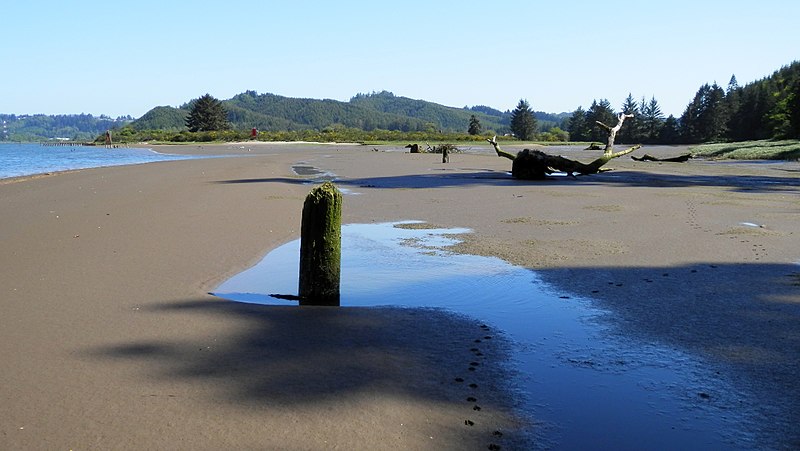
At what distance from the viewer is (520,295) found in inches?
326

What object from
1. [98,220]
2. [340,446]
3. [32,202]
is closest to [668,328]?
[340,446]

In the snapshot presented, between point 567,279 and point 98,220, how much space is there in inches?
398

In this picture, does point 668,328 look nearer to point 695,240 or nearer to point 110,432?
point 110,432

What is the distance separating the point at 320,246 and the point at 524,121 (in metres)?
138

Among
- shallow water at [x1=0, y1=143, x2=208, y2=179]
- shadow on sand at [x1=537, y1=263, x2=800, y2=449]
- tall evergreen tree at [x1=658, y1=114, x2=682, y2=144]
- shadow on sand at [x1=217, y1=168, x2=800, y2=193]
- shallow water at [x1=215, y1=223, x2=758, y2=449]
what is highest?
tall evergreen tree at [x1=658, y1=114, x2=682, y2=144]

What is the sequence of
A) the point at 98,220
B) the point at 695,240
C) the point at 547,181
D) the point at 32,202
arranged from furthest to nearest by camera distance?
1. the point at 547,181
2. the point at 32,202
3. the point at 98,220
4. the point at 695,240

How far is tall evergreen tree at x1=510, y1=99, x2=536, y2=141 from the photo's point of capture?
14125 cm

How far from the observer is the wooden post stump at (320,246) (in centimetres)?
766

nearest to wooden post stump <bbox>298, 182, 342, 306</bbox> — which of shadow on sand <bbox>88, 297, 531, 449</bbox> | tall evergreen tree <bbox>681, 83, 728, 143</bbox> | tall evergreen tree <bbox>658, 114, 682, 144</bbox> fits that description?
shadow on sand <bbox>88, 297, 531, 449</bbox>

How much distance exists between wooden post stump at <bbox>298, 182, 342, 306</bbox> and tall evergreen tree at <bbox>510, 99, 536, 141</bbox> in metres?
138

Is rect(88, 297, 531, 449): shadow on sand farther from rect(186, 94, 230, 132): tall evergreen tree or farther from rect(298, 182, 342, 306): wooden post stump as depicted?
rect(186, 94, 230, 132): tall evergreen tree

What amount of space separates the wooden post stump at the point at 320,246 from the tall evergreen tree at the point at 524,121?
137613 mm

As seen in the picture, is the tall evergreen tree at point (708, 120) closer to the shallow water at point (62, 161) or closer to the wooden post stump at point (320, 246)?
the shallow water at point (62, 161)

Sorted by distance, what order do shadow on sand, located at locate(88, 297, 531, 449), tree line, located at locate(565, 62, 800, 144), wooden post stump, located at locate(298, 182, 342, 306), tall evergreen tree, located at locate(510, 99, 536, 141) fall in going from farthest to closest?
tall evergreen tree, located at locate(510, 99, 536, 141) → tree line, located at locate(565, 62, 800, 144) → wooden post stump, located at locate(298, 182, 342, 306) → shadow on sand, located at locate(88, 297, 531, 449)
